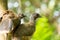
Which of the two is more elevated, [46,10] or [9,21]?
[9,21]

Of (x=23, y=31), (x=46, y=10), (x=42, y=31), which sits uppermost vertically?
(x=23, y=31)

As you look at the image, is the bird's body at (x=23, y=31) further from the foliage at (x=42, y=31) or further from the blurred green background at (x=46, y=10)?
the blurred green background at (x=46, y=10)

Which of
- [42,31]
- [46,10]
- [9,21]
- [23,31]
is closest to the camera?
[9,21]

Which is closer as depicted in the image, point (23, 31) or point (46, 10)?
point (23, 31)

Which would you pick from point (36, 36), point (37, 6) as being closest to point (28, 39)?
point (36, 36)

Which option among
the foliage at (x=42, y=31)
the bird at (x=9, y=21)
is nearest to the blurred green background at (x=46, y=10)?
the foliage at (x=42, y=31)

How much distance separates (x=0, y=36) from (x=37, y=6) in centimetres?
200

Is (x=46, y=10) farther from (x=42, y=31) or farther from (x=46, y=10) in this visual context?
(x=42, y=31)

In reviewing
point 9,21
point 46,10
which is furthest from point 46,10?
point 9,21

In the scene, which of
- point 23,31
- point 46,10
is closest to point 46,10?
point 46,10

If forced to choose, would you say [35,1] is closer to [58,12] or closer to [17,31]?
[58,12]

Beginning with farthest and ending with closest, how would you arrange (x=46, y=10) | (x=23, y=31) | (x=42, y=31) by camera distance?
(x=46, y=10) < (x=42, y=31) < (x=23, y=31)

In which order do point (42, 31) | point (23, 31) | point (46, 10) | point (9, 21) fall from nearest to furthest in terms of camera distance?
point (9, 21) < point (23, 31) < point (42, 31) < point (46, 10)

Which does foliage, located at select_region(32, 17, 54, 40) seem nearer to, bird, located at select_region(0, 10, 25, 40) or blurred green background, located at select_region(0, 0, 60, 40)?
blurred green background, located at select_region(0, 0, 60, 40)
